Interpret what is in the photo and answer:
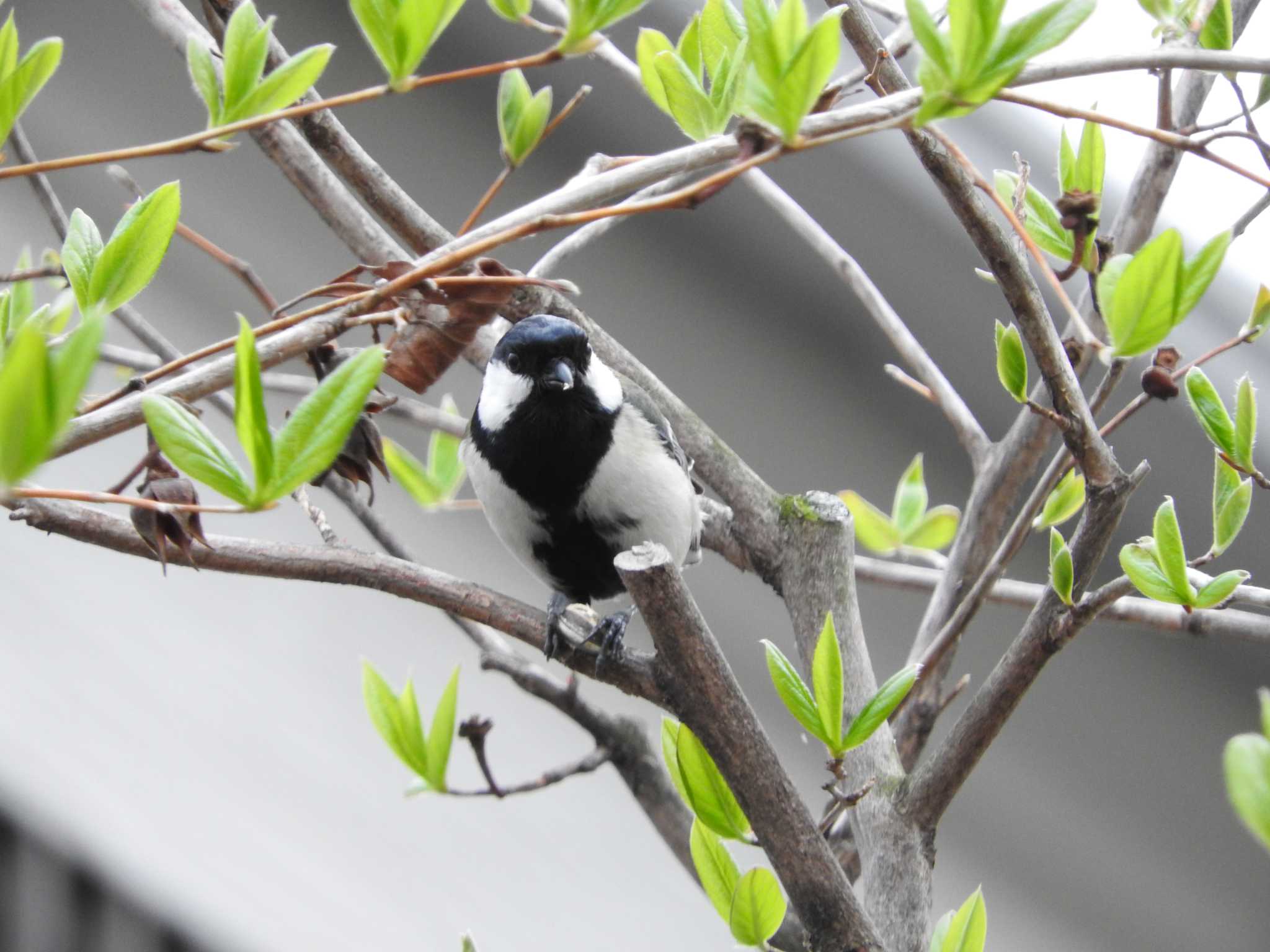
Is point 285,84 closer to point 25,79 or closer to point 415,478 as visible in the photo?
point 25,79

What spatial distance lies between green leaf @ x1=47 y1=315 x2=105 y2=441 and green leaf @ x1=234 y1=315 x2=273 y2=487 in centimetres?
7

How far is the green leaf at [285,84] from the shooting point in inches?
15.3

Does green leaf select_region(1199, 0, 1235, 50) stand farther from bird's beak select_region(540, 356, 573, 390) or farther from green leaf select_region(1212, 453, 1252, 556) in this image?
bird's beak select_region(540, 356, 573, 390)

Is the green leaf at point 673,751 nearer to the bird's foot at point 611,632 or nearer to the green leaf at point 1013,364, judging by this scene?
the bird's foot at point 611,632

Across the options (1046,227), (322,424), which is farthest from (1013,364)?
(322,424)

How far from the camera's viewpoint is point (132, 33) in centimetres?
146

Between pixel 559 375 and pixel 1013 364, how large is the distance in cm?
37

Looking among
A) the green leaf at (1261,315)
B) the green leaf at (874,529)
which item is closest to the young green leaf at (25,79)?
the green leaf at (1261,315)

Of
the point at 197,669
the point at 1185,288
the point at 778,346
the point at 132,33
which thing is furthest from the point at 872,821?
the point at 132,33

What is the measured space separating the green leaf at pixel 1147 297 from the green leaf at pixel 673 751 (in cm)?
23

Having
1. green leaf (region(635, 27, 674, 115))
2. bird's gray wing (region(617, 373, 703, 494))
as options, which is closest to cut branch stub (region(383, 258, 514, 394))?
green leaf (region(635, 27, 674, 115))

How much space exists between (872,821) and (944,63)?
358 mm

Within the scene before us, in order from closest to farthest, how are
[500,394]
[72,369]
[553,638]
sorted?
[72,369], [553,638], [500,394]

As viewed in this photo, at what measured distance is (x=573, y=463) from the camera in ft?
2.70
